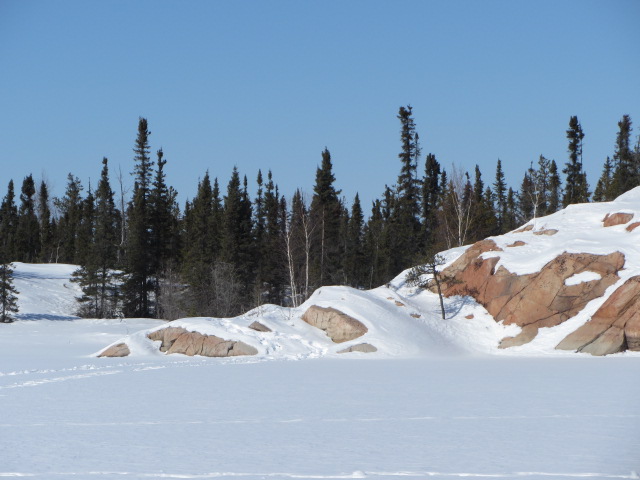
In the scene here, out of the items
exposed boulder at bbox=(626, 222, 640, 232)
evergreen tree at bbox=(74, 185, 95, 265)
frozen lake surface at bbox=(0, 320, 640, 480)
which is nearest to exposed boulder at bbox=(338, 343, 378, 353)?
frozen lake surface at bbox=(0, 320, 640, 480)

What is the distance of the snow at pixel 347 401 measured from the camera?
29.4 feet

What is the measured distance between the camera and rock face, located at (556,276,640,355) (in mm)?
26266

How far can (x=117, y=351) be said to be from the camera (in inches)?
1066

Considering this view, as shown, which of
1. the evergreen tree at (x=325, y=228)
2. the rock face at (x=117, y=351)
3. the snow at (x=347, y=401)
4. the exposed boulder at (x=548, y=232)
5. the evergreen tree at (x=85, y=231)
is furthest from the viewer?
the evergreen tree at (x=85, y=231)

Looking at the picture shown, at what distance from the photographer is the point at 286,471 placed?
334 inches

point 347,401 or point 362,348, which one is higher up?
point 362,348

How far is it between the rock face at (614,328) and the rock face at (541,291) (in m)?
1.44

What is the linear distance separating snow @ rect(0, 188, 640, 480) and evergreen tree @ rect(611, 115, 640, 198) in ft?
→ 77.9

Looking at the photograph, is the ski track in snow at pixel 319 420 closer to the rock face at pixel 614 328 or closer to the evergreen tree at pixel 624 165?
the rock face at pixel 614 328

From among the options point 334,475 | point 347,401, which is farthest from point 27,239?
point 334,475

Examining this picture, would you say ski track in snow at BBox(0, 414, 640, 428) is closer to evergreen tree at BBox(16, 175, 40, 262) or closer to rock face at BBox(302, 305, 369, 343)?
rock face at BBox(302, 305, 369, 343)

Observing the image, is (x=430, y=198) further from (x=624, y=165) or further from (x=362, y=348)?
(x=362, y=348)

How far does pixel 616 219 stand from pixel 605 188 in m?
29.3

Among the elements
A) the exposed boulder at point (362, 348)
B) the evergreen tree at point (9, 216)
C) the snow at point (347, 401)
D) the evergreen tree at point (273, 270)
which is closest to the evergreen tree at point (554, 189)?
the evergreen tree at point (273, 270)
